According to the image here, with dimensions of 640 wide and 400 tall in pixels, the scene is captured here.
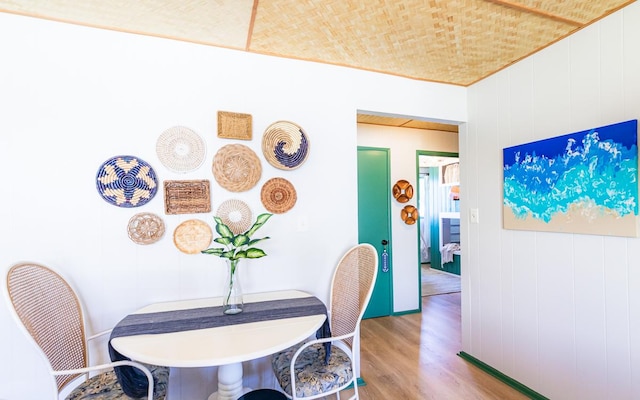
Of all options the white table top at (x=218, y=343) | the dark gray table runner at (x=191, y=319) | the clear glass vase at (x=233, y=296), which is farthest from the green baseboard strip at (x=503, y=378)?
the clear glass vase at (x=233, y=296)

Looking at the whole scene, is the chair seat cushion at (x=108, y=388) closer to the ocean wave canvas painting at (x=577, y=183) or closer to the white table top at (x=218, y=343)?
the white table top at (x=218, y=343)

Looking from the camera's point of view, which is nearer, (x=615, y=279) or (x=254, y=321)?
(x=254, y=321)

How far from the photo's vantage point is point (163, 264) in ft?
5.87

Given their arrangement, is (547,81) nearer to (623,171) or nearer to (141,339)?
(623,171)

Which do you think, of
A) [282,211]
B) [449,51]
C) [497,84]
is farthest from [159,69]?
[497,84]

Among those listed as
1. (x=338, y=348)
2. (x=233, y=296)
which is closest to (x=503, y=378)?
(x=338, y=348)

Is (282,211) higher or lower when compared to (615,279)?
higher

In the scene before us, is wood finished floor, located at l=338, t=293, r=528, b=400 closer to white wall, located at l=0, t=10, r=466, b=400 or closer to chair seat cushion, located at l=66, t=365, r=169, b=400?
white wall, located at l=0, t=10, r=466, b=400

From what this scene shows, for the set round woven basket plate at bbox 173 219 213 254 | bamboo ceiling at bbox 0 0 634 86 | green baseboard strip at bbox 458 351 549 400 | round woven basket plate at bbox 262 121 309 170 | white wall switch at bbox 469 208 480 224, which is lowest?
green baseboard strip at bbox 458 351 549 400

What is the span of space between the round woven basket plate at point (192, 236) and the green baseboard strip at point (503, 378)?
7.77 feet

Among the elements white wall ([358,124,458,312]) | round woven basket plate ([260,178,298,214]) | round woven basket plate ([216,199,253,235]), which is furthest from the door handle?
round woven basket plate ([216,199,253,235])

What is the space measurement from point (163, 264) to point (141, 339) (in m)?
0.54

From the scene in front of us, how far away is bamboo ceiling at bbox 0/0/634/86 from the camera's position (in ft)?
5.05

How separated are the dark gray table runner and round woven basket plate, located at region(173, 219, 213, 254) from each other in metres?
0.37
